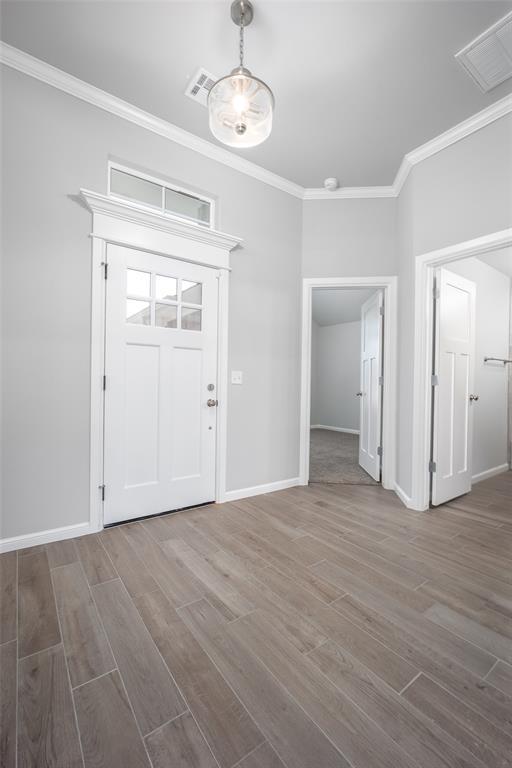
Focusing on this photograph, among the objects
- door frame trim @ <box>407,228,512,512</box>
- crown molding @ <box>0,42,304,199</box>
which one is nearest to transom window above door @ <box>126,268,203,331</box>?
crown molding @ <box>0,42,304,199</box>

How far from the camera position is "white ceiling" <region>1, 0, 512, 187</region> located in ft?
5.93

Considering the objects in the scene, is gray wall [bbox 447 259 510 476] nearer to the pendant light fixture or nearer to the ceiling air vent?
the pendant light fixture

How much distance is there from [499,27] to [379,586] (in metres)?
3.10

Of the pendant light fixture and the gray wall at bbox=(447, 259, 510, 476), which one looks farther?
the gray wall at bbox=(447, 259, 510, 476)

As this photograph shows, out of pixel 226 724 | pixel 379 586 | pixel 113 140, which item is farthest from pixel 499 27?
pixel 226 724

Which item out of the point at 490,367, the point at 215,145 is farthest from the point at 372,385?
the point at 215,145

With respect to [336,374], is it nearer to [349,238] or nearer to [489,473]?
[489,473]

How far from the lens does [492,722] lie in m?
1.09

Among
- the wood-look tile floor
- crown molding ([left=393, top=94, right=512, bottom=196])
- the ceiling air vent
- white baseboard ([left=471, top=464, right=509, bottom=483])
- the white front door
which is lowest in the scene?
the wood-look tile floor

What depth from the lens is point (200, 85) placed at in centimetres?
226

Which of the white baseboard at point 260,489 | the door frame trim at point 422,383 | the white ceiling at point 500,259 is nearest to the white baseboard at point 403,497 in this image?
the door frame trim at point 422,383

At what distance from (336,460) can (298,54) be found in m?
4.20

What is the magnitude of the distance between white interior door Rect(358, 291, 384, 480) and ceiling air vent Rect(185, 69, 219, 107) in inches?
92.9

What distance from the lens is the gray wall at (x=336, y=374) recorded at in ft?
24.1
